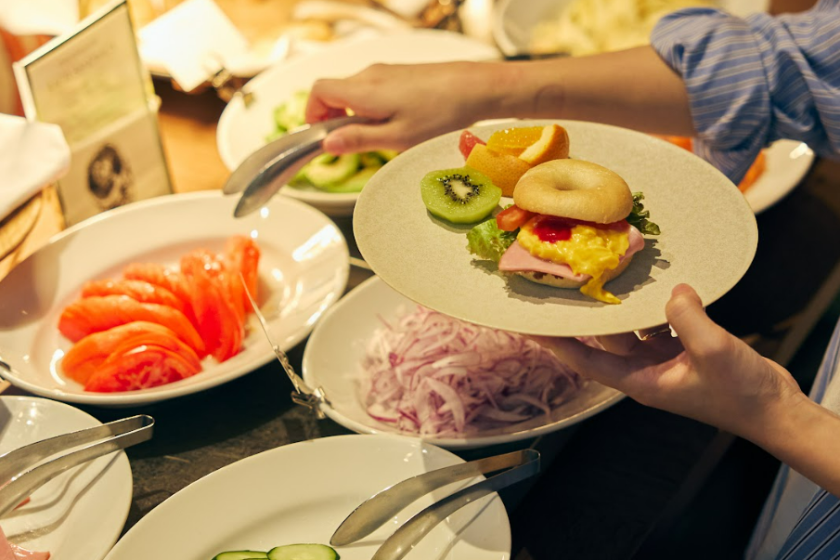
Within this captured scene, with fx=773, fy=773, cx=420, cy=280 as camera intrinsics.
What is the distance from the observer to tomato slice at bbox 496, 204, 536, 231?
129 centimetres

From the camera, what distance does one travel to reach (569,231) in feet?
4.14

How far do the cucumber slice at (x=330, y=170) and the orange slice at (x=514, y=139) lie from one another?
2.79 feet

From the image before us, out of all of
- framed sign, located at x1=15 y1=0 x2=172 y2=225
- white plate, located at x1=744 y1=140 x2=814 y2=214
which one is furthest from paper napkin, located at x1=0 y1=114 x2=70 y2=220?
white plate, located at x1=744 y1=140 x2=814 y2=214

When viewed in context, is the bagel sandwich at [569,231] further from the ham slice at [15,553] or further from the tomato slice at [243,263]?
the ham slice at [15,553]

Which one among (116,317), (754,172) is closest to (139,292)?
(116,317)

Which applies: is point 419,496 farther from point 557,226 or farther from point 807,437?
point 807,437

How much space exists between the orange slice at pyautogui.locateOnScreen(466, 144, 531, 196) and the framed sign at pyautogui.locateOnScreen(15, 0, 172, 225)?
1.05 m

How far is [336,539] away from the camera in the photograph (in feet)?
4.10

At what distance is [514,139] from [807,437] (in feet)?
2.34

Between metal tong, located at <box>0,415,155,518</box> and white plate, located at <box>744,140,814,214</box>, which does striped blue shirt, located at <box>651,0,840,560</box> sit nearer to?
white plate, located at <box>744,140,814,214</box>

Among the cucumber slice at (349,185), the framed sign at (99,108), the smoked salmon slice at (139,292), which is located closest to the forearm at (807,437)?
the smoked salmon slice at (139,292)

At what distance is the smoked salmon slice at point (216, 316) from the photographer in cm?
169

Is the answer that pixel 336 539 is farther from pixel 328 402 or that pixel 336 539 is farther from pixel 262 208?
pixel 262 208

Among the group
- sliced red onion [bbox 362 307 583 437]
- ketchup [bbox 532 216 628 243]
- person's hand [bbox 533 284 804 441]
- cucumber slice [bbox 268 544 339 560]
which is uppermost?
ketchup [bbox 532 216 628 243]
